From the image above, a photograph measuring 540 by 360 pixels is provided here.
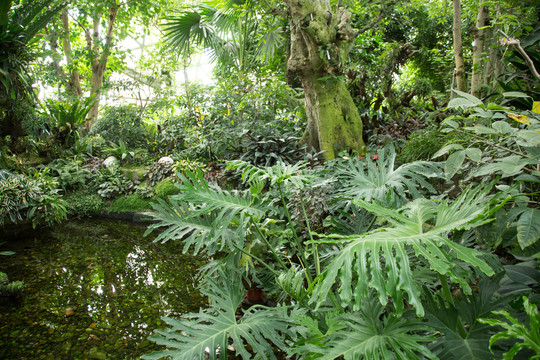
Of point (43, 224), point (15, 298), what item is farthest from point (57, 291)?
point (43, 224)

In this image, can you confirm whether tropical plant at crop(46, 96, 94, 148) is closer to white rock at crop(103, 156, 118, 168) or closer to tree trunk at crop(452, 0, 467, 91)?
white rock at crop(103, 156, 118, 168)

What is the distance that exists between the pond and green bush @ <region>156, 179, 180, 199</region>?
939mm

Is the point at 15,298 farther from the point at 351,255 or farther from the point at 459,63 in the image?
the point at 459,63

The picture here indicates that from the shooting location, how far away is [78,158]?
5648mm

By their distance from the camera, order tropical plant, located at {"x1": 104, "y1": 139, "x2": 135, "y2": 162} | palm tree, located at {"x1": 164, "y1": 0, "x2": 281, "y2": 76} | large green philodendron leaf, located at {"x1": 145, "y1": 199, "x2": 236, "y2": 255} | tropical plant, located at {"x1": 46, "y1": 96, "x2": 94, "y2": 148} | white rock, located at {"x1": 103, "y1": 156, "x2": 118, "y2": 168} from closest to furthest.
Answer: large green philodendron leaf, located at {"x1": 145, "y1": 199, "x2": 236, "y2": 255} → palm tree, located at {"x1": 164, "y1": 0, "x2": 281, "y2": 76} → white rock, located at {"x1": 103, "y1": 156, "x2": 118, "y2": 168} → tropical plant, located at {"x1": 46, "y1": 96, "x2": 94, "y2": 148} → tropical plant, located at {"x1": 104, "y1": 139, "x2": 135, "y2": 162}

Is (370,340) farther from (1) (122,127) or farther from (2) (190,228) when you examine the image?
(1) (122,127)

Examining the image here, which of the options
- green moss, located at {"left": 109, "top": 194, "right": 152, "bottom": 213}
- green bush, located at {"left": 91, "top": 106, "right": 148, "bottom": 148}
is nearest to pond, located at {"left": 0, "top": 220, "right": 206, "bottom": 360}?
green moss, located at {"left": 109, "top": 194, "right": 152, "bottom": 213}

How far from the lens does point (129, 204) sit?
4.75 meters

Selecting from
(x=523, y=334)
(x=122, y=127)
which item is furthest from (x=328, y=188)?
(x=122, y=127)

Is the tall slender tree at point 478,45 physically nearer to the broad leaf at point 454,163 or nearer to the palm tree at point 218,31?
the broad leaf at point 454,163

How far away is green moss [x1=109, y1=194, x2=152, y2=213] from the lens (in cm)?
466

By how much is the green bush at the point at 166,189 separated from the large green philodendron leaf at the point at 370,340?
3.77 metres

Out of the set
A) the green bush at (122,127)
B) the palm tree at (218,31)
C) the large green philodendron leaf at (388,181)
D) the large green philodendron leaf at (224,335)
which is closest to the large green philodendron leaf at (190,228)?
the large green philodendron leaf at (224,335)

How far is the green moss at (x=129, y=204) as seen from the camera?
15.3ft
